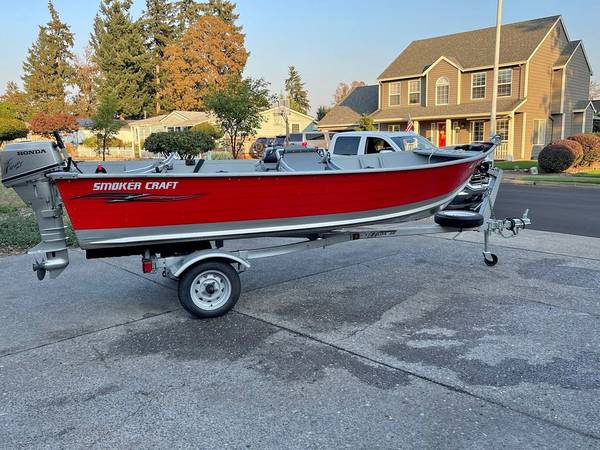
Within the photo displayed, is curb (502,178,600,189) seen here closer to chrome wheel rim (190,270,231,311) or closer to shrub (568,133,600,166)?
shrub (568,133,600,166)

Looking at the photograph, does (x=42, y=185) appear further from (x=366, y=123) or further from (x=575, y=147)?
(x=366, y=123)

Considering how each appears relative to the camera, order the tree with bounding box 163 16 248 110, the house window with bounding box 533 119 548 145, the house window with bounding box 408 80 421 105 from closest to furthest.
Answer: the house window with bounding box 533 119 548 145, the house window with bounding box 408 80 421 105, the tree with bounding box 163 16 248 110

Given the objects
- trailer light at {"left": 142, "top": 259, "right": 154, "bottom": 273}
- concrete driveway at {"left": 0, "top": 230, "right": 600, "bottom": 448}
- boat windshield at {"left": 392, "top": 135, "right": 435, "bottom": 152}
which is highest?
boat windshield at {"left": 392, "top": 135, "right": 435, "bottom": 152}

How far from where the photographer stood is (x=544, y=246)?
8.27 metres

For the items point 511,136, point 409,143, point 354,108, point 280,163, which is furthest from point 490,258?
point 354,108

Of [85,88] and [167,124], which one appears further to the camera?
[85,88]

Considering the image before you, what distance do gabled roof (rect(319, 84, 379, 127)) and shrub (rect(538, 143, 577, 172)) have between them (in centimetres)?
1637

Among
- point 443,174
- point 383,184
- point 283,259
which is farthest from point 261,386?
point 283,259

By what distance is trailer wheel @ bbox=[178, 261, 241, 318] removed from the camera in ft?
16.5

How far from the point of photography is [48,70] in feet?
232

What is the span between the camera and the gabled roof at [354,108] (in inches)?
1474

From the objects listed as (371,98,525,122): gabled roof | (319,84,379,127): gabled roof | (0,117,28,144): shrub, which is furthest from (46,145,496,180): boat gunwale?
(0,117,28,144): shrub

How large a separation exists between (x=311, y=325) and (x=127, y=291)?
245 cm

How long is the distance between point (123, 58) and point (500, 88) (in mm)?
50163
